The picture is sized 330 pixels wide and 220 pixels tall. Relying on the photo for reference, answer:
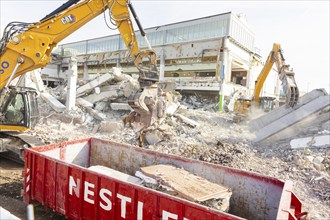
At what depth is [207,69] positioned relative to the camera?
23625 millimetres

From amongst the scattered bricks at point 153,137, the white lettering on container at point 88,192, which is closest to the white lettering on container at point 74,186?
the white lettering on container at point 88,192

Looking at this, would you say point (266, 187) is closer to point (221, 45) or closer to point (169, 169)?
point (169, 169)

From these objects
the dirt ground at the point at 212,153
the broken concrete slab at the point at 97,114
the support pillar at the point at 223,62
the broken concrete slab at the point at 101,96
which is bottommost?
the dirt ground at the point at 212,153

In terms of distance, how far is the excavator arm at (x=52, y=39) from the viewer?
555 centimetres

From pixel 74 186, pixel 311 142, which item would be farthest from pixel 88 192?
pixel 311 142

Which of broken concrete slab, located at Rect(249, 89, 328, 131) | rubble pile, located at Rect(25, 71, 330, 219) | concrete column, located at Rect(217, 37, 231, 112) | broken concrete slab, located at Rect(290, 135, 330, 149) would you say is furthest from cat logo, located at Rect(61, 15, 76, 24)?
concrete column, located at Rect(217, 37, 231, 112)

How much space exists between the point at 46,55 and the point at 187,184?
446cm

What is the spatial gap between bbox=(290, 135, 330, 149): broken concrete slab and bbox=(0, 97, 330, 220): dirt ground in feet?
0.83

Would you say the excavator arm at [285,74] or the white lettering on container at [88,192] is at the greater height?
the excavator arm at [285,74]

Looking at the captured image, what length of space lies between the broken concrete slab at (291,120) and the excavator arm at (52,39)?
18.1ft

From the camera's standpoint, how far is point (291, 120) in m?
9.72

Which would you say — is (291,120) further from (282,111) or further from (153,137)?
(153,137)

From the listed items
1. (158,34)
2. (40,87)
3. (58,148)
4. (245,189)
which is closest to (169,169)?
(245,189)

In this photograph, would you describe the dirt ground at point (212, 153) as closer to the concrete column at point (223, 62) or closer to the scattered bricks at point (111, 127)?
the scattered bricks at point (111, 127)
